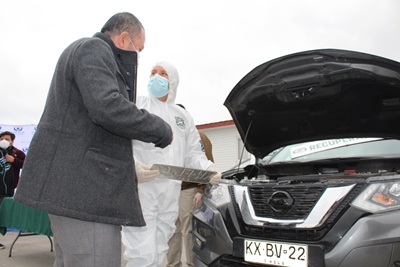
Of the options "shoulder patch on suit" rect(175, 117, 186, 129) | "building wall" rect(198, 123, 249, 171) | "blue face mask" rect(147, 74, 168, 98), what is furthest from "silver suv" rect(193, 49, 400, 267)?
"building wall" rect(198, 123, 249, 171)

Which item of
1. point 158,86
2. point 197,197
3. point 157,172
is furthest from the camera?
point 197,197

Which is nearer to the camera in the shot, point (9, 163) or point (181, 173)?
point (181, 173)

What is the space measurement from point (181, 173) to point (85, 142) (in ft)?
2.98

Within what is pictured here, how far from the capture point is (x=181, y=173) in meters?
2.48

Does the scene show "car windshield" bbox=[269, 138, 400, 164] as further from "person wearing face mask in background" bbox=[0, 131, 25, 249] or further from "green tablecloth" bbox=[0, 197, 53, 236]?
"person wearing face mask in background" bbox=[0, 131, 25, 249]

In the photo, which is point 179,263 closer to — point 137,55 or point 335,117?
point 335,117

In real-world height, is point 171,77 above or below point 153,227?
above

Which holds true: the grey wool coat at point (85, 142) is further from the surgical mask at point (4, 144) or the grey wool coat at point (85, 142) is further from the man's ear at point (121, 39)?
the surgical mask at point (4, 144)

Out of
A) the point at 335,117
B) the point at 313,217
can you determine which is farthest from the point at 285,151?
the point at 313,217

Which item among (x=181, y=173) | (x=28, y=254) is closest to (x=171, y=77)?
(x=181, y=173)

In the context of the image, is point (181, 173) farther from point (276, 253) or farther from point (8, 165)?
point (8, 165)

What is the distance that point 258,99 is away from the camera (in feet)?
10.6

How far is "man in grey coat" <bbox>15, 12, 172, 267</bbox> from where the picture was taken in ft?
5.34

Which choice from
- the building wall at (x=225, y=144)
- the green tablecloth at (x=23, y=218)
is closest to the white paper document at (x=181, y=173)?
the green tablecloth at (x=23, y=218)
